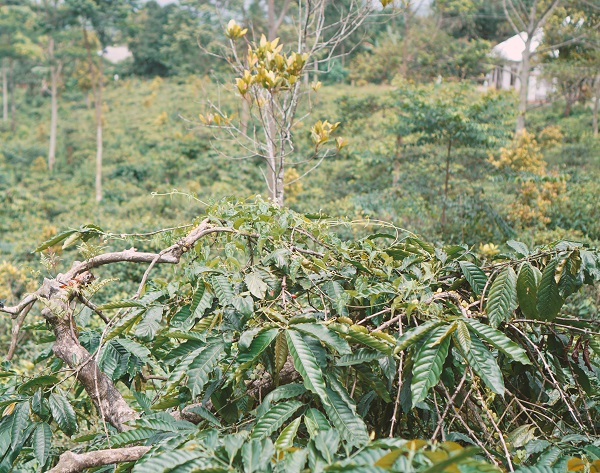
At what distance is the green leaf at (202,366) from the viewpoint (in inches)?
41.8

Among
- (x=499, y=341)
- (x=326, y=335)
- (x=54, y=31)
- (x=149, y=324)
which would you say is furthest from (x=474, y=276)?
(x=54, y=31)

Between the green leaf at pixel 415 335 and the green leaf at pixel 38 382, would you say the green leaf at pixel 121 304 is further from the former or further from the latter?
the green leaf at pixel 415 335

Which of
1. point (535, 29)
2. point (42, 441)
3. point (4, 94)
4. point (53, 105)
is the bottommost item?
point (4, 94)

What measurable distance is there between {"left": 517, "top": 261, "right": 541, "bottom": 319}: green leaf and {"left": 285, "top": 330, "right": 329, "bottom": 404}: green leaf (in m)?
0.51

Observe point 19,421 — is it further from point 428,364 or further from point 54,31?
point 54,31

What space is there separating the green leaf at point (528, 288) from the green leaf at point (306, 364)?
20.2 inches

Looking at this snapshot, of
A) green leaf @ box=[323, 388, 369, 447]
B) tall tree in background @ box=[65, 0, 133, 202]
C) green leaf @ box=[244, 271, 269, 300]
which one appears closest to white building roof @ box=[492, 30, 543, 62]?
tall tree in background @ box=[65, 0, 133, 202]

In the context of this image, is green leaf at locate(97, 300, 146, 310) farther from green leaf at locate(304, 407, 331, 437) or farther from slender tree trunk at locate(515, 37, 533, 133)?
slender tree trunk at locate(515, 37, 533, 133)

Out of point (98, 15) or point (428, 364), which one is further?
point (98, 15)

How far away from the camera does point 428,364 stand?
0.94 m

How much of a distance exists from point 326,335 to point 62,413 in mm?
704

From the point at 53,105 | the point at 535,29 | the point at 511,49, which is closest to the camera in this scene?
the point at 535,29

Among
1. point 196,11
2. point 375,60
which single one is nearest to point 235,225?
point 375,60

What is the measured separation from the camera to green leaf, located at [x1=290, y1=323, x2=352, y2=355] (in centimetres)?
100
